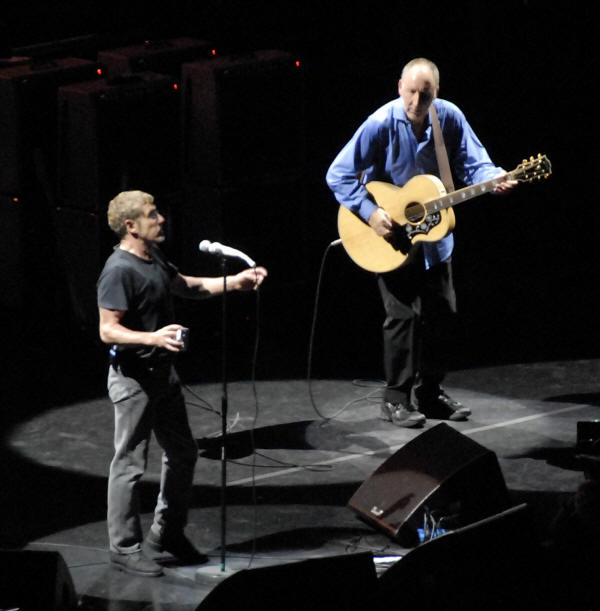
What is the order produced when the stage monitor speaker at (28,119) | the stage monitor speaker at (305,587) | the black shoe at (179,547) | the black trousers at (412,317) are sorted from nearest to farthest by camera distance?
1. the stage monitor speaker at (305,587)
2. the black shoe at (179,547)
3. the black trousers at (412,317)
4. the stage monitor speaker at (28,119)

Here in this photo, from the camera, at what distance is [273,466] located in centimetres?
727

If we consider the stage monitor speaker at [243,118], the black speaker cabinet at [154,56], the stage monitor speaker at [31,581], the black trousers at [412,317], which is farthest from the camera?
the black speaker cabinet at [154,56]

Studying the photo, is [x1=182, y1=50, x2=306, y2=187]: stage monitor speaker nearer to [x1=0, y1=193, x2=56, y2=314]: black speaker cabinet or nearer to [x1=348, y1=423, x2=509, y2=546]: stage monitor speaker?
[x1=0, y1=193, x2=56, y2=314]: black speaker cabinet

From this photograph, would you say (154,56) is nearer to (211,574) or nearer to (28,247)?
(28,247)

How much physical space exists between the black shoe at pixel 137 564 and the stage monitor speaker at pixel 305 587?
6.92ft

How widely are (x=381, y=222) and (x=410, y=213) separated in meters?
0.17

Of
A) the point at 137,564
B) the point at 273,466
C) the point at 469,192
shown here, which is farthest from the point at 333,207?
the point at 137,564

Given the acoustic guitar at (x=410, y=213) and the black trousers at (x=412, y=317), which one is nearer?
the acoustic guitar at (x=410, y=213)

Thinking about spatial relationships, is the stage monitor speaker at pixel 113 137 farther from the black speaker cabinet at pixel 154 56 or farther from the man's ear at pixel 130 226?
the man's ear at pixel 130 226

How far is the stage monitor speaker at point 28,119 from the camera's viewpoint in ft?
30.9

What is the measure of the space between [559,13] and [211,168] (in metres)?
3.24

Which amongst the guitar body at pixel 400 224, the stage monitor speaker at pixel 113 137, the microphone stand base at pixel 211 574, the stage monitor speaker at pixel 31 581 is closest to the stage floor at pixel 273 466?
the microphone stand base at pixel 211 574

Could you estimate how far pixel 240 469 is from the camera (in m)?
7.23

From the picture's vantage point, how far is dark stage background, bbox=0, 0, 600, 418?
945 centimetres
